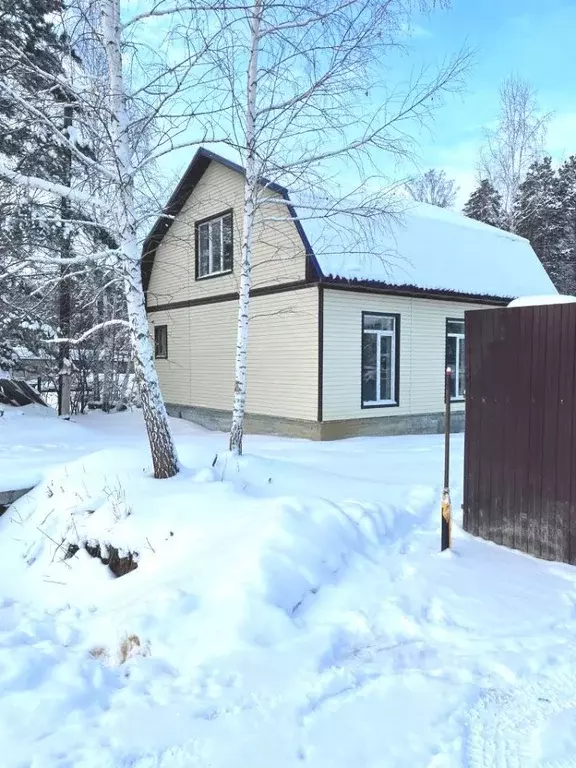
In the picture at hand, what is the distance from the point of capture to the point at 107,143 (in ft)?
20.0

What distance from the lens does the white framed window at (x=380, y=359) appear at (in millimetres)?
11727

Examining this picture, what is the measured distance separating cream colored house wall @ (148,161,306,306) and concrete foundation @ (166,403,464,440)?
2.94 metres

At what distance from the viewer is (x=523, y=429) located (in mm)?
4906

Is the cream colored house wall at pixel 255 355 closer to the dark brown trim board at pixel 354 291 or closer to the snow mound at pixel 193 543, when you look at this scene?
the dark brown trim board at pixel 354 291

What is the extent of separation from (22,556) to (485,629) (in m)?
4.35

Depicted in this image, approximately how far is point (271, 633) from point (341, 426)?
774cm

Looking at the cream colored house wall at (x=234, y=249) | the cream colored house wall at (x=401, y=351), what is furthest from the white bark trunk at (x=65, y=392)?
the cream colored house wall at (x=401, y=351)

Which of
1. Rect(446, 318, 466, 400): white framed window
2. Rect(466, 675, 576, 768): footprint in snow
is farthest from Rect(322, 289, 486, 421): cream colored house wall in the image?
Rect(466, 675, 576, 768): footprint in snow

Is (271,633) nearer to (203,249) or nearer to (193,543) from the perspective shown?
(193,543)

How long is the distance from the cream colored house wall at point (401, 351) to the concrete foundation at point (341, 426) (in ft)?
0.46

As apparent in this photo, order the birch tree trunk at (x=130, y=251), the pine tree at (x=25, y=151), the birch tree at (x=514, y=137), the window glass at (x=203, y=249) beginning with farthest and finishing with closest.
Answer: the birch tree at (x=514, y=137) → the window glass at (x=203, y=249) → the pine tree at (x=25, y=151) → the birch tree trunk at (x=130, y=251)

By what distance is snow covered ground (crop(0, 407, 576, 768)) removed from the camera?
264 centimetres

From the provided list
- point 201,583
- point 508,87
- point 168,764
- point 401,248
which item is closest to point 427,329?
point 401,248

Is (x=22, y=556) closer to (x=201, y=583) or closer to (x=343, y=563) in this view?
(x=201, y=583)
